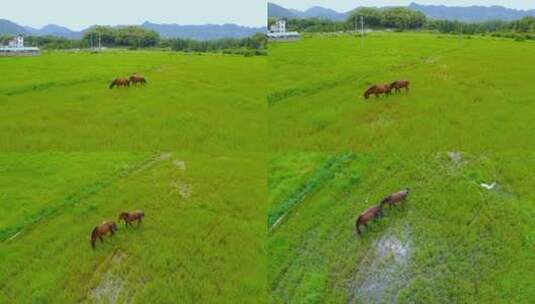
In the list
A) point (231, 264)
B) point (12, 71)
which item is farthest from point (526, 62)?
point (12, 71)

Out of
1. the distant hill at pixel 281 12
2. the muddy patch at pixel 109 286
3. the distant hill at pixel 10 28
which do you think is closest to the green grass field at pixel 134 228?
the muddy patch at pixel 109 286

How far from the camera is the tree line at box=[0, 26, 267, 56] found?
15.2m

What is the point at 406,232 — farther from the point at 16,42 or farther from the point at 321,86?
the point at 16,42

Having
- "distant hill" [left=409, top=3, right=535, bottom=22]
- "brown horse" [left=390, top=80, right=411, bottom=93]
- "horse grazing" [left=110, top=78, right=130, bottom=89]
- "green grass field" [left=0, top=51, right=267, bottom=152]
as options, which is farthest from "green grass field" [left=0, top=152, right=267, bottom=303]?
"distant hill" [left=409, top=3, right=535, bottom=22]

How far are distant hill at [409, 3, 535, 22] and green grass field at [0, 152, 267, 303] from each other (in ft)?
21.6

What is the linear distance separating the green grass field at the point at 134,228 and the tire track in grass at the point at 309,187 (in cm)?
24

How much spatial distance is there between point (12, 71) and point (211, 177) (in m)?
8.00

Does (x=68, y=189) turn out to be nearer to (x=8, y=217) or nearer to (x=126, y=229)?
(x=8, y=217)

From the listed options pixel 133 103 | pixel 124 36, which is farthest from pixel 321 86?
pixel 124 36

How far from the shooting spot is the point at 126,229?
9219mm

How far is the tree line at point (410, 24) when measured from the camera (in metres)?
13.5

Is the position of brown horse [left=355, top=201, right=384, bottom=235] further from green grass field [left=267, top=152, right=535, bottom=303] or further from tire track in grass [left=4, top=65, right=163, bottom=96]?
tire track in grass [left=4, top=65, right=163, bottom=96]

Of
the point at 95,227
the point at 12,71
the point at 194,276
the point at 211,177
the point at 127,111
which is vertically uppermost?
the point at 12,71

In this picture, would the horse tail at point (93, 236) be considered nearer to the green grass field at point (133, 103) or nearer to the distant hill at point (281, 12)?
the green grass field at point (133, 103)
